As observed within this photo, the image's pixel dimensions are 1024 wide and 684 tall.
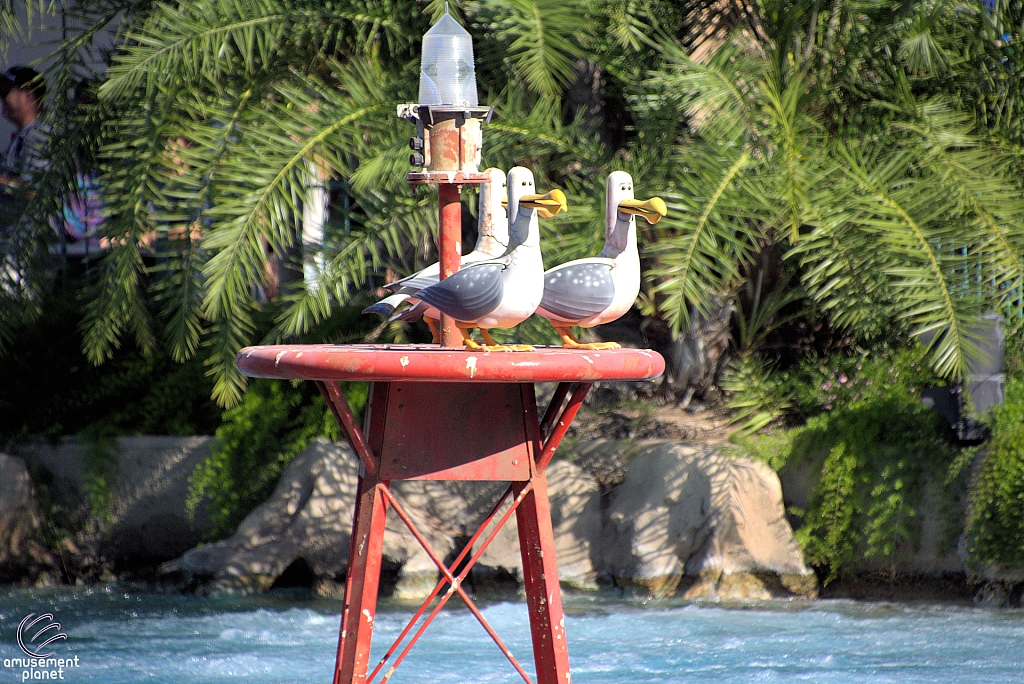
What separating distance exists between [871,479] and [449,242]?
2832mm

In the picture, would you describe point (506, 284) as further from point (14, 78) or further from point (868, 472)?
point (14, 78)

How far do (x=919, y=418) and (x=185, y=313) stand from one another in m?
3.24

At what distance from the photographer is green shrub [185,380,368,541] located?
501cm

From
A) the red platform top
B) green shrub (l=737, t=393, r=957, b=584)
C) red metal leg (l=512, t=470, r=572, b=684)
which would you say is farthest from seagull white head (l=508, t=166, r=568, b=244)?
green shrub (l=737, t=393, r=957, b=584)

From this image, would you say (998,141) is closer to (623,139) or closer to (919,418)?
(919,418)

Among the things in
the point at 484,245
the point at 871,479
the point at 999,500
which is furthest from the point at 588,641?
the point at 484,245

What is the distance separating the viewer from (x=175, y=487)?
516cm

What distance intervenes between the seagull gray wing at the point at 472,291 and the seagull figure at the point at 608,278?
0.85ft

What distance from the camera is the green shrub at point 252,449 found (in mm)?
5008

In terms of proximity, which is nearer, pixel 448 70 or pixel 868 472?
pixel 448 70

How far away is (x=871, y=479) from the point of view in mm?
4461

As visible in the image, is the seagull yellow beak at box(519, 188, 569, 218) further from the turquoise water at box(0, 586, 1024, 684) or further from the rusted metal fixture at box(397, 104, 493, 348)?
the turquoise water at box(0, 586, 1024, 684)

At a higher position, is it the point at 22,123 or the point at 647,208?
the point at 22,123

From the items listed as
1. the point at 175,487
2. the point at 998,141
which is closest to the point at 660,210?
the point at 998,141
